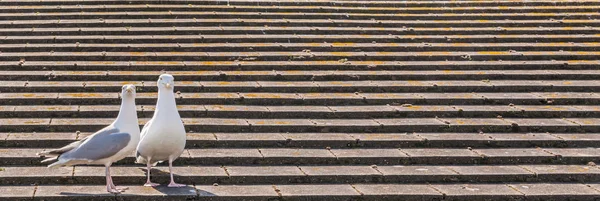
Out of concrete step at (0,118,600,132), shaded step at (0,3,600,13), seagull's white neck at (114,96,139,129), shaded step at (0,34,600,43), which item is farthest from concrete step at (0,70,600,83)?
seagull's white neck at (114,96,139,129)

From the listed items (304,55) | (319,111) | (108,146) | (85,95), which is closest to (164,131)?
(108,146)

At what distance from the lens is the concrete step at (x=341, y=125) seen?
10555 mm

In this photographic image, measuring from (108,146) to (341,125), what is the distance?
3.11 metres

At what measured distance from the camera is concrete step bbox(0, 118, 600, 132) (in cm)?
1055

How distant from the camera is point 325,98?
461 inches

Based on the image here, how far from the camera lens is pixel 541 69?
1320 cm

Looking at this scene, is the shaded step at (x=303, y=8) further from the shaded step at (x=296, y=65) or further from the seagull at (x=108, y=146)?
the seagull at (x=108, y=146)

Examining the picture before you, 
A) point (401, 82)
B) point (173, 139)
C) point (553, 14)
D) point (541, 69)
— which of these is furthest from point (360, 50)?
point (173, 139)

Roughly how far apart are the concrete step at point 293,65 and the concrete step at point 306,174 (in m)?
3.22

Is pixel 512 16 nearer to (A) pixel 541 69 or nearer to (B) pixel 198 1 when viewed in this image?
(A) pixel 541 69

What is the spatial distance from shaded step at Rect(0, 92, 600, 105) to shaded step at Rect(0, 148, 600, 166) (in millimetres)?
1414

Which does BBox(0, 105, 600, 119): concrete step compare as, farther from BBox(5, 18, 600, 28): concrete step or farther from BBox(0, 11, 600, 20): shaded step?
BBox(0, 11, 600, 20): shaded step

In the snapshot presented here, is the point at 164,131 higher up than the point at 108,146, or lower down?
higher up

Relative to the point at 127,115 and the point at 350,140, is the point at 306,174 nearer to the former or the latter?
the point at 350,140
